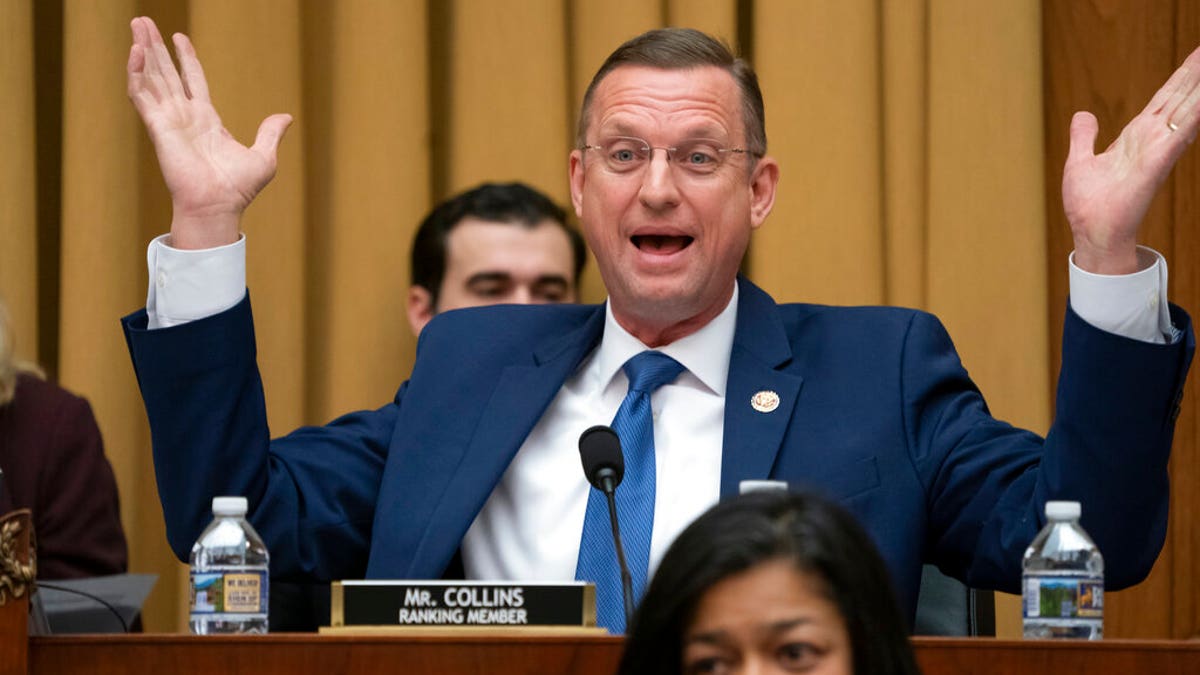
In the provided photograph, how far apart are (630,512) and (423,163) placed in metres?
1.63

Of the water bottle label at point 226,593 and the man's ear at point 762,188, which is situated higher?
the man's ear at point 762,188

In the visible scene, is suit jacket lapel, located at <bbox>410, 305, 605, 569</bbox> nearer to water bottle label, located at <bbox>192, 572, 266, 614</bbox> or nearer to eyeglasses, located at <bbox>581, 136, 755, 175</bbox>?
eyeglasses, located at <bbox>581, 136, 755, 175</bbox>

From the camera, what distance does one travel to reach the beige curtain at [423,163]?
3.77 metres

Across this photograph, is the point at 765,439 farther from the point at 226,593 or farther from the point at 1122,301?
the point at 226,593

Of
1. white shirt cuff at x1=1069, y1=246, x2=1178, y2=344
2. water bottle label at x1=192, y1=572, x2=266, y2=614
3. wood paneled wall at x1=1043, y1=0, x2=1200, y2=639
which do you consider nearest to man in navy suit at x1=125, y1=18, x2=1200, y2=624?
white shirt cuff at x1=1069, y1=246, x2=1178, y2=344

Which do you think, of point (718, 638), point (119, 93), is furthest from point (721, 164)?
point (119, 93)

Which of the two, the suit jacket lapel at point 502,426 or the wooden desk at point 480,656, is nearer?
the wooden desk at point 480,656

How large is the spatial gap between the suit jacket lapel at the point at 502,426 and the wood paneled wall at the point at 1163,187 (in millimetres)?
1455

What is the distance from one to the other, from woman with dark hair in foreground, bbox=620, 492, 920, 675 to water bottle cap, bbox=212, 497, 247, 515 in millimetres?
899

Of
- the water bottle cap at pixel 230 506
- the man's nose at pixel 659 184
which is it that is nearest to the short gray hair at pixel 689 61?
the man's nose at pixel 659 184

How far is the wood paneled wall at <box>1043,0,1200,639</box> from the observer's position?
3.72 meters

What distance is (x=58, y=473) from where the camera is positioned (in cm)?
354

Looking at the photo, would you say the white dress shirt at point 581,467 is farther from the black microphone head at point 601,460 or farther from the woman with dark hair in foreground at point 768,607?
the woman with dark hair in foreground at point 768,607

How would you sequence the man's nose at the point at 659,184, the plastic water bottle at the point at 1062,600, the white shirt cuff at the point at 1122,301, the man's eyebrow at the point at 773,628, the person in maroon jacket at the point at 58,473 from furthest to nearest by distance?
the person in maroon jacket at the point at 58,473, the man's nose at the point at 659,184, the white shirt cuff at the point at 1122,301, the plastic water bottle at the point at 1062,600, the man's eyebrow at the point at 773,628
